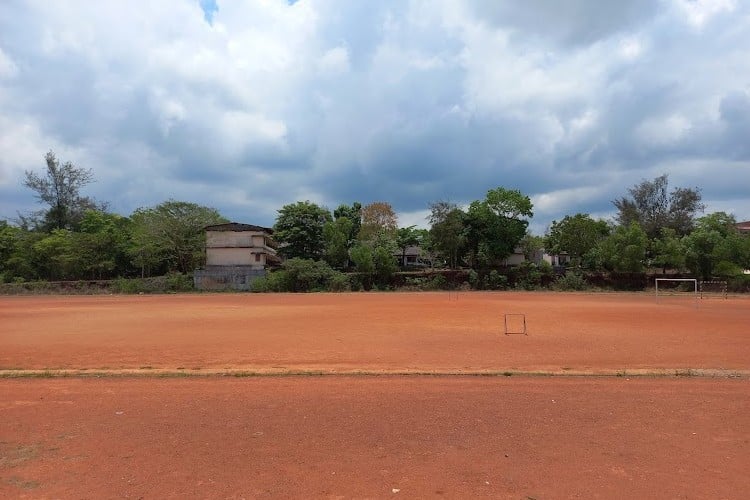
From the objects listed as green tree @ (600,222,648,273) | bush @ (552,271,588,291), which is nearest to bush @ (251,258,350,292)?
bush @ (552,271,588,291)

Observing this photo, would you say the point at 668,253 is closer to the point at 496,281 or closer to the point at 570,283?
the point at 570,283

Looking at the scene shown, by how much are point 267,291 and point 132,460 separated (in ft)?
158

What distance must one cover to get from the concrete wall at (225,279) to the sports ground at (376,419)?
130 ft

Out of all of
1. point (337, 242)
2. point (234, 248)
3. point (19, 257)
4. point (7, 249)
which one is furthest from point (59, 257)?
point (337, 242)

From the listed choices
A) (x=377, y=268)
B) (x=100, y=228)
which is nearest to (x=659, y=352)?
(x=377, y=268)

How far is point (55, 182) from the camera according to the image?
69.2 m

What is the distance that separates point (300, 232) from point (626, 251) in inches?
1463

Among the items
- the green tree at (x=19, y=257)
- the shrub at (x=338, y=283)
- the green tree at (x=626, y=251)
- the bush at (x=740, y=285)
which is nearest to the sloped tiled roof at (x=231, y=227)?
the shrub at (x=338, y=283)

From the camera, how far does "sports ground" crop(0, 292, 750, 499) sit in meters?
5.11

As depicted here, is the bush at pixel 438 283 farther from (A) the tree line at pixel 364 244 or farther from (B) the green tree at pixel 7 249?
(B) the green tree at pixel 7 249

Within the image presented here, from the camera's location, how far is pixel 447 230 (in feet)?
186

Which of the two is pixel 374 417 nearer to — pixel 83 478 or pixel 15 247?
pixel 83 478

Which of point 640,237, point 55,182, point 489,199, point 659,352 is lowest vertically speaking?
point 659,352

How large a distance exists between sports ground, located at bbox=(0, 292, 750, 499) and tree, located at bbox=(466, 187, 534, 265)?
4198 centimetres
